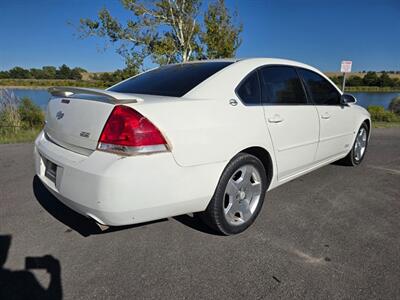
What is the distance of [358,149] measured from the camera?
4.56m

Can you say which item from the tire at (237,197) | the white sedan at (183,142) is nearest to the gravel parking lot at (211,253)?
the tire at (237,197)

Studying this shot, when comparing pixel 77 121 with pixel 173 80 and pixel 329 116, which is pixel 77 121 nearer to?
pixel 173 80

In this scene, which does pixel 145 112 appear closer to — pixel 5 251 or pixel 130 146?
pixel 130 146

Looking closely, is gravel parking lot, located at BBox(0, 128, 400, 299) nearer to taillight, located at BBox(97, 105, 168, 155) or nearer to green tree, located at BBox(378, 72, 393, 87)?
taillight, located at BBox(97, 105, 168, 155)

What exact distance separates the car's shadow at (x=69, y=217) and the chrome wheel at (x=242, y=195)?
0.74 meters

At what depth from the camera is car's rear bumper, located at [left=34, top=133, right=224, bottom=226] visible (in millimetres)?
1703

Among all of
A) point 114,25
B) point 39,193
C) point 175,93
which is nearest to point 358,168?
point 175,93

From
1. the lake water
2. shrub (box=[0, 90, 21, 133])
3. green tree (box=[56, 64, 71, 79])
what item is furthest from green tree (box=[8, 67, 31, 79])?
shrub (box=[0, 90, 21, 133])

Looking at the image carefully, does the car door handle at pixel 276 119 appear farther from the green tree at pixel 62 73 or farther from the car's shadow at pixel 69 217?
the green tree at pixel 62 73

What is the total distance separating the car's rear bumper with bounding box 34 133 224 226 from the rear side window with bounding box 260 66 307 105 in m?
1.05

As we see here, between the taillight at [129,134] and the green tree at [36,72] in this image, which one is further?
the green tree at [36,72]

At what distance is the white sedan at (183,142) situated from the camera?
1.75 metres

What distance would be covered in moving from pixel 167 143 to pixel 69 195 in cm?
80

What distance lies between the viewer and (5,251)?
2170mm
